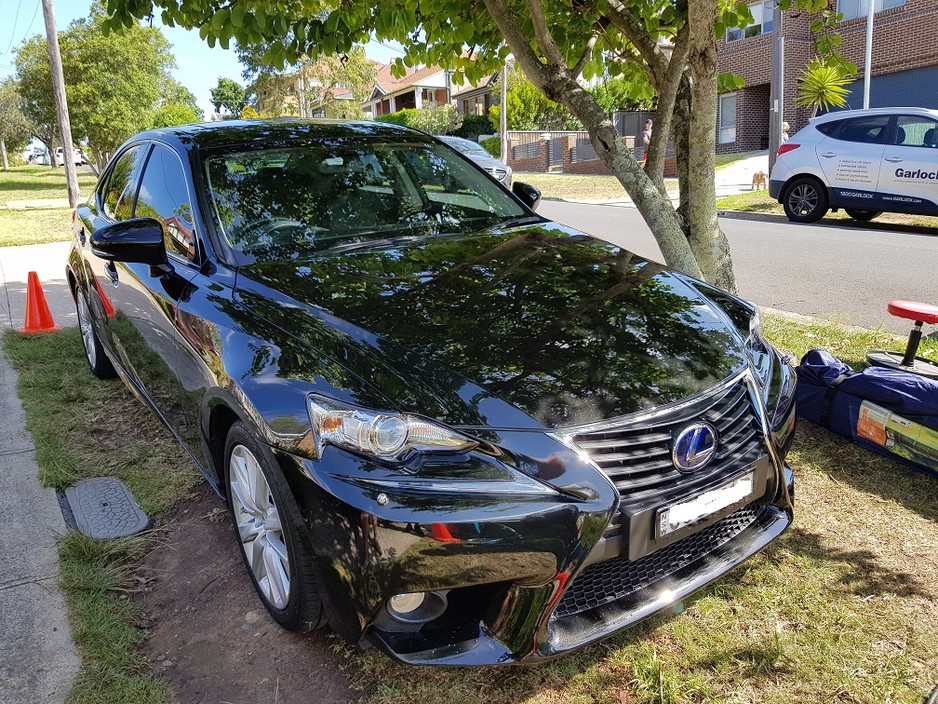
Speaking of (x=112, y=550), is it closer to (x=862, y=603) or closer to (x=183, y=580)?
(x=183, y=580)

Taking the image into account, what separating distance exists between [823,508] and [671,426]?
1491 mm

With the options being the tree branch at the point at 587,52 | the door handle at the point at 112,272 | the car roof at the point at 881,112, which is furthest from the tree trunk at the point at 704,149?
the car roof at the point at 881,112

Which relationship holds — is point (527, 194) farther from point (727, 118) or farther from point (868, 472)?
point (727, 118)

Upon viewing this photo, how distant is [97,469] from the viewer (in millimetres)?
3943

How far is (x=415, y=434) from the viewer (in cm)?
215

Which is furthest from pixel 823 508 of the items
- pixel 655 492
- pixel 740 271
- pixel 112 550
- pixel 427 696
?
pixel 740 271

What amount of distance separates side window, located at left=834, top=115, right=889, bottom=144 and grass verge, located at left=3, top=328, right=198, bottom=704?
11185mm

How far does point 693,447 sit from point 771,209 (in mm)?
13893

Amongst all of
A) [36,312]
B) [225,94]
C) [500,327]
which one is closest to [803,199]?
[36,312]

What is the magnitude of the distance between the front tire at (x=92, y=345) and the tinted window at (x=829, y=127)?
1127 centimetres

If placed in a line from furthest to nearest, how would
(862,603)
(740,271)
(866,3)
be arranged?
1. (866,3)
2. (740,271)
3. (862,603)

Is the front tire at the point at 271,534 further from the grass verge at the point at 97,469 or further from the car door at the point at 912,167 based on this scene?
the car door at the point at 912,167

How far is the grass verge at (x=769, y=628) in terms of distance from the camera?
92.5 inches

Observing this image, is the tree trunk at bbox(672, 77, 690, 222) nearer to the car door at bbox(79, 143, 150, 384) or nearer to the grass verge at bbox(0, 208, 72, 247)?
the car door at bbox(79, 143, 150, 384)
